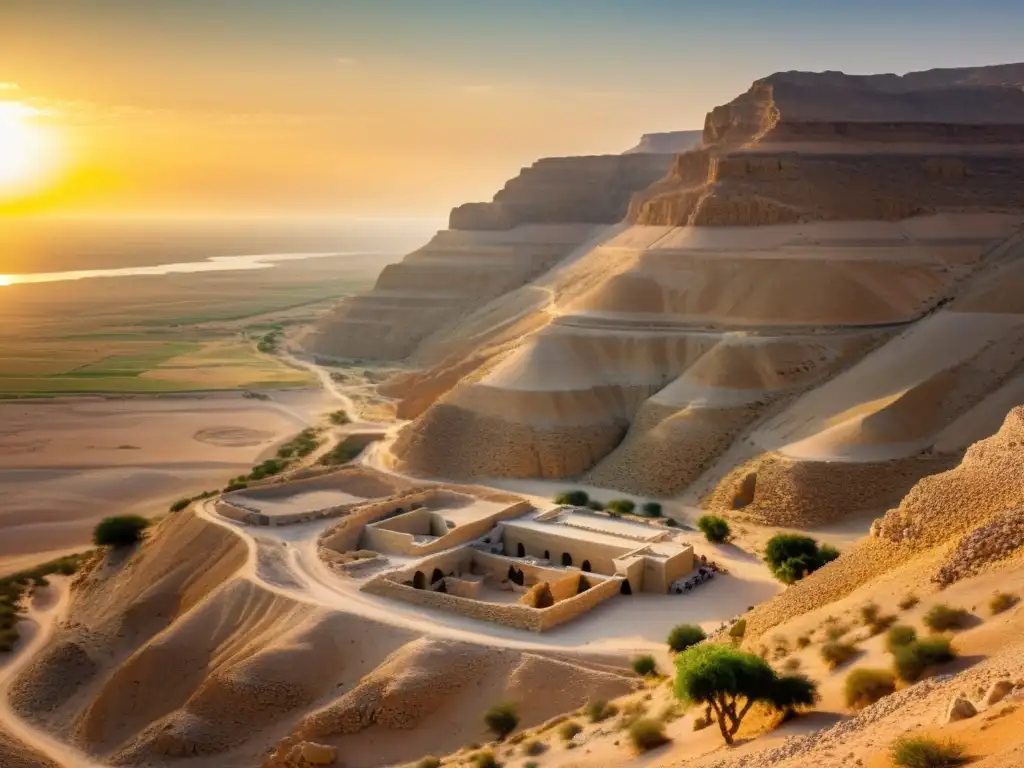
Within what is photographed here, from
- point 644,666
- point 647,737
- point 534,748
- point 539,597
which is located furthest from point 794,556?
point 647,737

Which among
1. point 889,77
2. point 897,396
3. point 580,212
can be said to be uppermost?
point 889,77

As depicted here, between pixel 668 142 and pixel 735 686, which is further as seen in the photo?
pixel 668 142

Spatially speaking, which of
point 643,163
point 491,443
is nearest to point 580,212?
point 643,163

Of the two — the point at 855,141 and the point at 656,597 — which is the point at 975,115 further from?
the point at 656,597

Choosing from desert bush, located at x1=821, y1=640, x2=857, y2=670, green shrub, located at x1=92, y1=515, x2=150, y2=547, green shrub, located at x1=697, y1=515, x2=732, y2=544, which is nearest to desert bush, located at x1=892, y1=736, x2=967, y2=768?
desert bush, located at x1=821, y1=640, x2=857, y2=670

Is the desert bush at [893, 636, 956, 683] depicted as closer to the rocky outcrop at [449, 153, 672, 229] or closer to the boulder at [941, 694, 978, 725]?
the boulder at [941, 694, 978, 725]

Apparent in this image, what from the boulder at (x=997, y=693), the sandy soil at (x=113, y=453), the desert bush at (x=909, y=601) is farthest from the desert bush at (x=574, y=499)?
the boulder at (x=997, y=693)

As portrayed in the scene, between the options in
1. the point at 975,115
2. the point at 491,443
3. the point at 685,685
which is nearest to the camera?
the point at 685,685

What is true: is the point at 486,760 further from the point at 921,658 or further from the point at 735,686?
the point at 921,658
